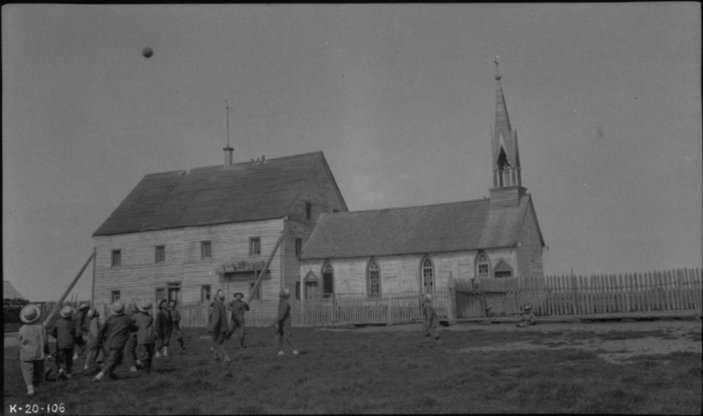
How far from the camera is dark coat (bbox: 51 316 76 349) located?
15.4m

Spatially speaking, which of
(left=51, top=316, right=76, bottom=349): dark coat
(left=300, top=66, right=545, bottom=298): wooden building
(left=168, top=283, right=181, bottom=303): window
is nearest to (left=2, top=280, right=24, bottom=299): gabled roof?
(left=168, top=283, right=181, bottom=303): window

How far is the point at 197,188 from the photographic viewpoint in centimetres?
4884

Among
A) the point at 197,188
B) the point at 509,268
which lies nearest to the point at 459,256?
the point at 509,268

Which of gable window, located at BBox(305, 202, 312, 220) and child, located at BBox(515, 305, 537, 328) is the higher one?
gable window, located at BBox(305, 202, 312, 220)

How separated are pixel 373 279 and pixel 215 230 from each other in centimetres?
1128

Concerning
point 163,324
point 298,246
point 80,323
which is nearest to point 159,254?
point 298,246

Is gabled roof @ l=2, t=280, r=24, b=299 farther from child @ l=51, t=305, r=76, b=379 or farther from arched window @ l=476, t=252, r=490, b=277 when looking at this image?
child @ l=51, t=305, r=76, b=379

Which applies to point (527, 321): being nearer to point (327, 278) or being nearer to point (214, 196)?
point (327, 278)

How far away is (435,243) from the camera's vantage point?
39812mm

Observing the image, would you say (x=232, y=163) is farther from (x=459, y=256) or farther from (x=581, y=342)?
(x=581, y=342)

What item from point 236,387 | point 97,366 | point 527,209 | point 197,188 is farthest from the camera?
point 197,188

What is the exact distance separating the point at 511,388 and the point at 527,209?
31083 millimetres

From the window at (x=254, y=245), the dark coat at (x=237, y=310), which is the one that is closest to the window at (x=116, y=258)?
the window at (x=254, y=245)

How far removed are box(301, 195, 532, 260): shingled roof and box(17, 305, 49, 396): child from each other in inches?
1108
